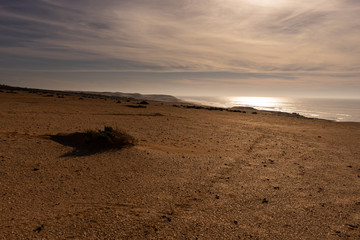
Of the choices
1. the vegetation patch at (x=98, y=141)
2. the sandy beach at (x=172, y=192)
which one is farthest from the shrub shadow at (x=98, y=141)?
the sandy beach at (x=172, y=192)

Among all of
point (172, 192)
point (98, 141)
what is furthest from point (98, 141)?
point (172, 192)

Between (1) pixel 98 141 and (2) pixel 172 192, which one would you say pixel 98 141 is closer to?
(1) pixel 98 141

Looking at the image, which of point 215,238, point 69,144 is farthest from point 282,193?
point 69,144

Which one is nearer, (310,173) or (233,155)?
(310,173)

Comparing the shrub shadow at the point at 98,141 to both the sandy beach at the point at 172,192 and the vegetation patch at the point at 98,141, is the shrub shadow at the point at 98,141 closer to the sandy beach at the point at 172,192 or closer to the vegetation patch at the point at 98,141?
the vegetation patch at the point at 98,141

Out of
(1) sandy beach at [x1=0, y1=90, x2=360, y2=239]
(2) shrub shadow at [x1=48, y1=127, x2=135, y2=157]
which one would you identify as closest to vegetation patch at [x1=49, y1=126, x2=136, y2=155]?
(2) shrub shadow at [x1=48, y1=127, x2=135, y2=157]

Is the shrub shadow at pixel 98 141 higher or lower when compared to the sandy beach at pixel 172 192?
higher

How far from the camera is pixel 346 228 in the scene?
393 cm

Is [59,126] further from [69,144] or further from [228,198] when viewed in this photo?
[228,198]

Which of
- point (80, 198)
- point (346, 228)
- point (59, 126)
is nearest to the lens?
point (346, 228)

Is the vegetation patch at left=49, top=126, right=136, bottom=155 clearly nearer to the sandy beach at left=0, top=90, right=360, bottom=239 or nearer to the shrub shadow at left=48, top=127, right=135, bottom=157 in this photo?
the shrub shadow at left=48, top=127, right=135, bottom=157

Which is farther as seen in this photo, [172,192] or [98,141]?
[98,141]

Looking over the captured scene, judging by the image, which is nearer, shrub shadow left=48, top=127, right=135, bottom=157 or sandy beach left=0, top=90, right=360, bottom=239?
sandy beach left=0, top=90, right=360, bottom=239

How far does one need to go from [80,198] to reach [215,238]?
2797mm
